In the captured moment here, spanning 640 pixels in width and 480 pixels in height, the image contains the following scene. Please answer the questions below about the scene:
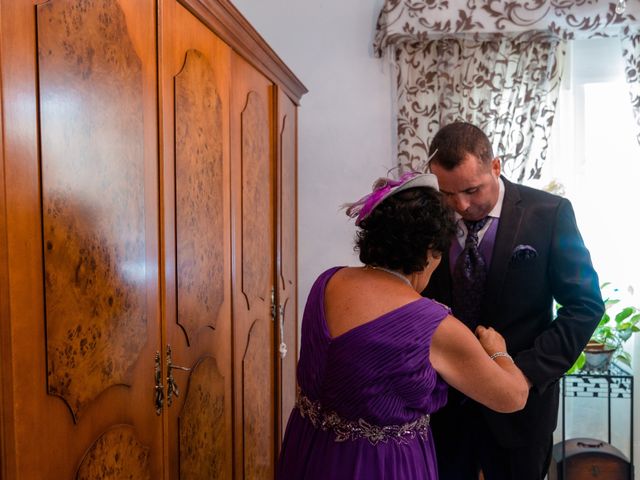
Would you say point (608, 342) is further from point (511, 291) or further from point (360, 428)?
point (360, 428)

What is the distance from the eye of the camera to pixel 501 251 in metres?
1.66

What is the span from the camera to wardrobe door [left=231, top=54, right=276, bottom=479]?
75.6 inches

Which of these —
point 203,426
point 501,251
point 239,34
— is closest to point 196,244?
point 203,426

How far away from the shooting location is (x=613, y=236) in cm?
307

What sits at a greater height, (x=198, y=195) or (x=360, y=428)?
(x=198, y=195)

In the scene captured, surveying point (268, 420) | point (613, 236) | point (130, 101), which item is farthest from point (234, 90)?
point (613, 236)

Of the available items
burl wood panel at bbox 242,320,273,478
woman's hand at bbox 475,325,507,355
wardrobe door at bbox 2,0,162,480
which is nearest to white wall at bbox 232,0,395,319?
burl wood panel at bbox 242,320,273,478

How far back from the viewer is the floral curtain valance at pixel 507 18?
282cm

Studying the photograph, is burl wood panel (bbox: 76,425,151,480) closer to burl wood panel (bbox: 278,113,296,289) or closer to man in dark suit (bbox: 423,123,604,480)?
man in dark suit (bbox: 423,123,604,480)

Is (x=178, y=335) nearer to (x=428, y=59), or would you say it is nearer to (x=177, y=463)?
(x=177, y=463)

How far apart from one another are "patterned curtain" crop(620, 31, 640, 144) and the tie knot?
1.66 meters

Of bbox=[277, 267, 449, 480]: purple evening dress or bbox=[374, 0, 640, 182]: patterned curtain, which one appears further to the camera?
bbox=[374, 0, 640, 182]: patterned curtain

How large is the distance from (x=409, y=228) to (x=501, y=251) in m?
0.47

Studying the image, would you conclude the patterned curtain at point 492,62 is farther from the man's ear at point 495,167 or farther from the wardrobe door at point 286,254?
the man's ear at point 495,167
